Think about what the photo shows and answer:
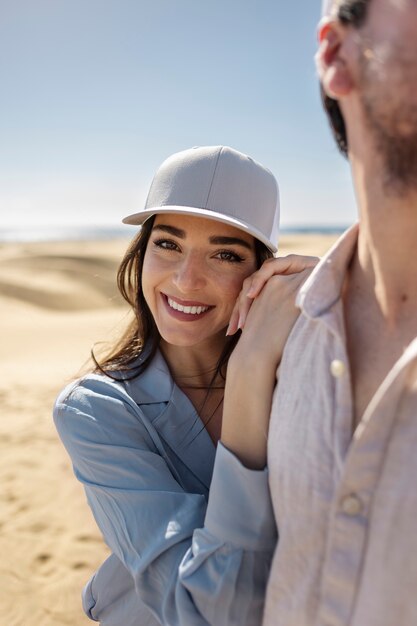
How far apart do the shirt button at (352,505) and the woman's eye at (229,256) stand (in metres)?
1.35

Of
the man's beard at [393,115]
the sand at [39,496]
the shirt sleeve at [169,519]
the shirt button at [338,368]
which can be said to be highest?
the man's beard at [393,115]

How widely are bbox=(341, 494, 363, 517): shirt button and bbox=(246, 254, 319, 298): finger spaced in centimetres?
100

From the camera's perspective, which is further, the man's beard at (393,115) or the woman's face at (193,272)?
the woman's face at (193,272)

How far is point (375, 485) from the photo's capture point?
4.08ft

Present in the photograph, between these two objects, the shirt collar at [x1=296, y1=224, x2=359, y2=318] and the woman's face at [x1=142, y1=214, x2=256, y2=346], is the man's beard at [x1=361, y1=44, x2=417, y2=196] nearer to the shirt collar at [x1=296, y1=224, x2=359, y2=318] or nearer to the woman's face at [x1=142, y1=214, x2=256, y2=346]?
the shirt collar at [x1=296, y1=224, x2=359, y2=318]

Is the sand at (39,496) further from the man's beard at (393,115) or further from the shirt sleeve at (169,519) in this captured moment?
the man's beard at (393,115)

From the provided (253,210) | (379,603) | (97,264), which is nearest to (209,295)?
(253,210)

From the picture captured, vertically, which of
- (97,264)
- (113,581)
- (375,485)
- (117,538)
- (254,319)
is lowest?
(97,264)

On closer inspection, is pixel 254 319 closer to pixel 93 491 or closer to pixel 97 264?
pixel 93 491

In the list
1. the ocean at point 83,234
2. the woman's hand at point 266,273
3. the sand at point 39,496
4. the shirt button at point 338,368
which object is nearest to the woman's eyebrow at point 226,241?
the woman's hand at point 266,273

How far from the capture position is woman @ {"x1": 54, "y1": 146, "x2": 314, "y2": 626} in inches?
65.4

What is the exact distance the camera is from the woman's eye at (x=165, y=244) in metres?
2.46

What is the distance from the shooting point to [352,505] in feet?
4.07

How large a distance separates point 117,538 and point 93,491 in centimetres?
20
